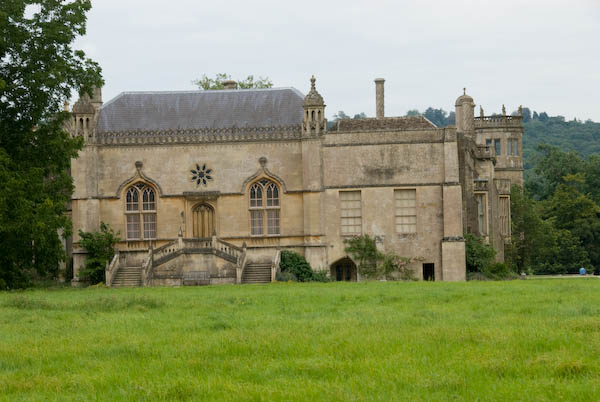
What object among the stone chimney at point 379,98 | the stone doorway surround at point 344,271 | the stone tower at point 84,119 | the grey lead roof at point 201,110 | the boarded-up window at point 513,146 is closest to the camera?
the stone tower at point 84,119

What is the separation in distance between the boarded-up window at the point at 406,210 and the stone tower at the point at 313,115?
4.75 metres

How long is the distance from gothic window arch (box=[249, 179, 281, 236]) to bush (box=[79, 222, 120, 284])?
22.2 feet

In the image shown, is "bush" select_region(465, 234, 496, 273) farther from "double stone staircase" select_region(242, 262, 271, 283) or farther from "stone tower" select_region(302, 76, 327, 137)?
"double stone staircase" select_region(242, 262, 271, 283)

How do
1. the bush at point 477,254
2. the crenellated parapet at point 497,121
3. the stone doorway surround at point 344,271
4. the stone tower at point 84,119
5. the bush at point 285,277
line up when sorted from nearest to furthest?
the bush at point 285,277 < the stone tower at point 84,119 < the bush at point 477,254 < the stone doorway surround at point 344,271 < the crenellated parapet at point 497,121

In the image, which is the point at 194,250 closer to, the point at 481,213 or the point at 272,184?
the point at 272,184

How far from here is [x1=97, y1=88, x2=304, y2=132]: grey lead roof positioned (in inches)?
1804

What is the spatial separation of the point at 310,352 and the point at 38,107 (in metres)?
22.7

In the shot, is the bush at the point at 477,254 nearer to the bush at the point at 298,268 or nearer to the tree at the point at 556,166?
the bush at the point at 298,268

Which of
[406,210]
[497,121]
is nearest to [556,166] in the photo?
[497,121]

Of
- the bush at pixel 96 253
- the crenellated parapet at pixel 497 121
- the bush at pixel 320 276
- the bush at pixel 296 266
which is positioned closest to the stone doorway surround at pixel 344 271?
the bush at pixel 320 276

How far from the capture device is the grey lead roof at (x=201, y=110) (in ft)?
150

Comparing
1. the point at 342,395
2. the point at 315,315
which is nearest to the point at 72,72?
the point at 315,315

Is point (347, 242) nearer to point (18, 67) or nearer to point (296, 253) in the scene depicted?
point (296, 253)

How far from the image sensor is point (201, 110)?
4647cm
